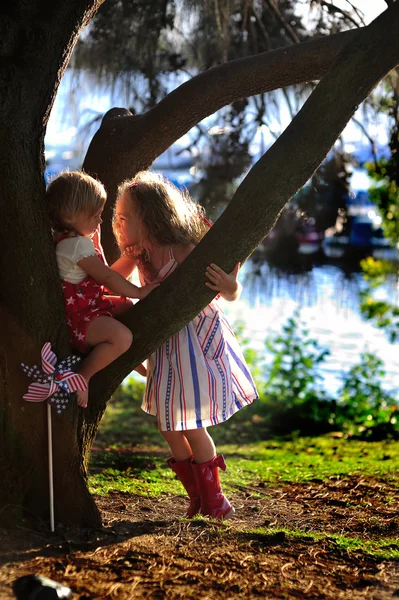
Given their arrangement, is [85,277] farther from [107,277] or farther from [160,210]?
[160,210]

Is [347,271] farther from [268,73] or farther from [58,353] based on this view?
[58,353]

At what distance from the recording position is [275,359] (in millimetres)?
7012

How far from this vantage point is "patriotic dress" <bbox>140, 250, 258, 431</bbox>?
3.28m

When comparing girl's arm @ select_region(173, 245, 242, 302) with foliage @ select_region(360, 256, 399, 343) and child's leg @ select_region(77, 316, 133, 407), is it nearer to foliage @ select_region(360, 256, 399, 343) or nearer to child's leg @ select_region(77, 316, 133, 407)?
child's leg @ select_region(77, 316, 133, 407)

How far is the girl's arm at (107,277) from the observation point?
2.93 m

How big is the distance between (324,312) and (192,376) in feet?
20.8

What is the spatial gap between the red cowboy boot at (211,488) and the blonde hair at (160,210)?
93cm

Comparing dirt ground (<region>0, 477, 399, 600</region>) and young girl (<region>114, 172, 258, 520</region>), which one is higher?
young girl (<region>114, 172, 258, 520</region>)

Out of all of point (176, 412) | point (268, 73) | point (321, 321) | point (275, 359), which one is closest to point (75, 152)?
point (275, 359)

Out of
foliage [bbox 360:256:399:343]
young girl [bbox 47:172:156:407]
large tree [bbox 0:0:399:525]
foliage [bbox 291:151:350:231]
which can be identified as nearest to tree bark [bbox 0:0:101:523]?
large tree [bbox 0:0:399:525]

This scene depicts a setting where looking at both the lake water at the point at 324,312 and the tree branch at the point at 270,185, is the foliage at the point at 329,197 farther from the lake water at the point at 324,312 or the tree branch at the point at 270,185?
the tree branch at the point at 270,185

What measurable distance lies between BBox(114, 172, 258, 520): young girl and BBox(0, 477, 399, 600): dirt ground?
253 millimetres

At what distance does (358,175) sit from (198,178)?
518cm

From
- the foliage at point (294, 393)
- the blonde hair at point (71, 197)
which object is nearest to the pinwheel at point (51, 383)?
the blonde hair at point (71, 197)
